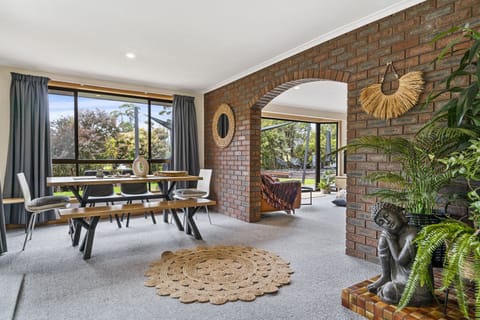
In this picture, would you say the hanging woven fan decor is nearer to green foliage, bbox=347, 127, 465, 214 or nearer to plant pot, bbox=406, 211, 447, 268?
green foliage, bbox=347, 127, 465, 214

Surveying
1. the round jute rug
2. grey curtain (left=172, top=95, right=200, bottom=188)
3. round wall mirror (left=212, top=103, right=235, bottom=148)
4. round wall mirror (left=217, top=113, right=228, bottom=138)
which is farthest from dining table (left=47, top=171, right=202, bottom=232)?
round wall mirror (left=217, top=113, right=228, bottom=138)

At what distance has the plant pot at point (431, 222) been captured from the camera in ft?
Answer: 5.48

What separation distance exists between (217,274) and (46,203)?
2.15m

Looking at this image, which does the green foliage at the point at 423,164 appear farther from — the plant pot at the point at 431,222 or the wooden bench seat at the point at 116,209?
the wooden bench seat at the point at 116,209

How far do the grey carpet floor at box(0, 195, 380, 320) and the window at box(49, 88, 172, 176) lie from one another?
3.89ft

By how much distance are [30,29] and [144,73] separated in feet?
5.30

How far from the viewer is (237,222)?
4.29 meters

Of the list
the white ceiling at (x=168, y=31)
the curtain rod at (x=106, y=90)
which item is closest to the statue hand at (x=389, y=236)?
the white ceiling at (x=168, y=31)

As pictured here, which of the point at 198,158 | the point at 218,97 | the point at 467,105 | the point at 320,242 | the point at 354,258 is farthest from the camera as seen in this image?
the point at 198,158

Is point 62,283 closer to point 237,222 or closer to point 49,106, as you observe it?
point 237,222

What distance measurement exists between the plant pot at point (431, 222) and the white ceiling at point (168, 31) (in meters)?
1.75

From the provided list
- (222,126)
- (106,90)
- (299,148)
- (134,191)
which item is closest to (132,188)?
(134,191)

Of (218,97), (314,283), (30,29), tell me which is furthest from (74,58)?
(314,283)

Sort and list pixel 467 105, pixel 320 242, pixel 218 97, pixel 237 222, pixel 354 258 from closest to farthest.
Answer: pixel 467 105 → pixel 354 258 → pixel 320 242 → pixel 237 222 → pixel 218 97
